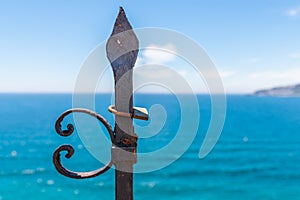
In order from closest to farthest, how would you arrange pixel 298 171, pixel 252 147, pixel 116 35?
pixel 116 35, pixel 298 171, pixel 252 147

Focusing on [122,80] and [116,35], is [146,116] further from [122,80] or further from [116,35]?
[116,35]

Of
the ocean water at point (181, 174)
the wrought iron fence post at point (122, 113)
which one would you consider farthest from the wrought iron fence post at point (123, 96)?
the ocean water at point (181, 174)

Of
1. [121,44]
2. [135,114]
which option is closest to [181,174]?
[135,114]

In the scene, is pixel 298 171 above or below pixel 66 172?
below

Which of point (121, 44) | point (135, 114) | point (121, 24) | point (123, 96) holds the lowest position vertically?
point (135, 114)

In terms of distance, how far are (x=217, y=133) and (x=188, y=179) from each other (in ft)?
90.6

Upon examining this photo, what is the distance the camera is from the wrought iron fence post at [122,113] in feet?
6.84

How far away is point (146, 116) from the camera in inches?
84.0

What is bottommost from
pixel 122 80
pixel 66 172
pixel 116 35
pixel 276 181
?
pixel 276 181

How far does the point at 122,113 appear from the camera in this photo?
2.10 metres

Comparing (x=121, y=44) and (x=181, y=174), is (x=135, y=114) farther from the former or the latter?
(x=181, y=174)

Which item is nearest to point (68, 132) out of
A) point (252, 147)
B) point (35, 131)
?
point (252, 147)

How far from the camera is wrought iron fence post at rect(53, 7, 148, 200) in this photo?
2086 mm

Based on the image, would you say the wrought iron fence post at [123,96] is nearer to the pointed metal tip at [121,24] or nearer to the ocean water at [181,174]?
the pointed metal tip at [121,24]
